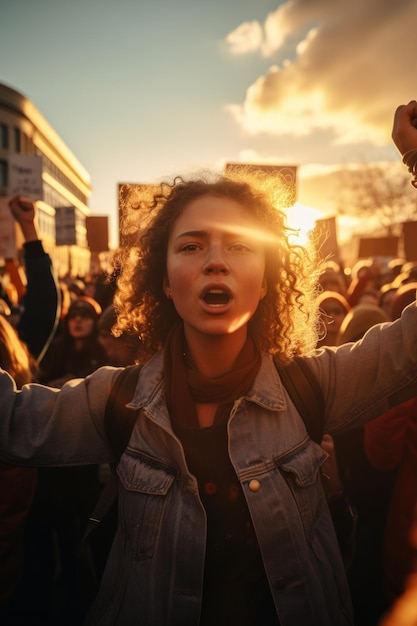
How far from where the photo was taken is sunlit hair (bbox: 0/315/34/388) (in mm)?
1976

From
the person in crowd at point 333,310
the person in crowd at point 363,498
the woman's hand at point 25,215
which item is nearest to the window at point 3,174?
the person in crowd at point 333,310

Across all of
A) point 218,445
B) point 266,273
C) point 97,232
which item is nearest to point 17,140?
point 97,232

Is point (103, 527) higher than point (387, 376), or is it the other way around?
point (387, 376)

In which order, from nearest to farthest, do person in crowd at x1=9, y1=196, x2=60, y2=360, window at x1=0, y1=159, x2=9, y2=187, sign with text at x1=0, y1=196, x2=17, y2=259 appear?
person in crowd at x1=9, y1=196, x2=60, y2=360 < sign with text at x1=0, y1=196, x2=17, y2=259 < window at x1=0, y1=159, x2=9, y2=187

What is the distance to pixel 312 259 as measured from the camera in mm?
1828

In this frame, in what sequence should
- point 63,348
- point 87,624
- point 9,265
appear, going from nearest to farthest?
point 87,624
point 63,348
point 9,265

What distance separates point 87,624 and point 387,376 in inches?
46.0

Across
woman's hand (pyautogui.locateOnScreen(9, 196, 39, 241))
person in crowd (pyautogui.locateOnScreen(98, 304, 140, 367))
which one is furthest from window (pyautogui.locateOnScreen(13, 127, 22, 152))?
woman's hand (pyautogui.locateOnScreen(9, 196, 39, 241))

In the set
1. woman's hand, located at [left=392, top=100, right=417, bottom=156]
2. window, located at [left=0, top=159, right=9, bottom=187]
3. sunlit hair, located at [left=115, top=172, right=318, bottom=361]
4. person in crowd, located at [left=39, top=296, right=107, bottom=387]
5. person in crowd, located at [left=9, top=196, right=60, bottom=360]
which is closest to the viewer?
→ woman's hand, located at [left=392, top=100, right=417, bottom=156]

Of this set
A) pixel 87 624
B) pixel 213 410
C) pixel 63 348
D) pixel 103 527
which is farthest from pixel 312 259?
pixel 63 348

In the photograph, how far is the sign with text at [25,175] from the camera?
20.4 feet

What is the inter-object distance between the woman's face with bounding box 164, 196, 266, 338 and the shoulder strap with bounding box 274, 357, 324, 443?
0.79 ft

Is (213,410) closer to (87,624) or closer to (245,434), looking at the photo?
(245,434)

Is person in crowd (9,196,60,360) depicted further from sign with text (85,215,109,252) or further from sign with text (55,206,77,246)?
sign with text (85,215,109,252)
